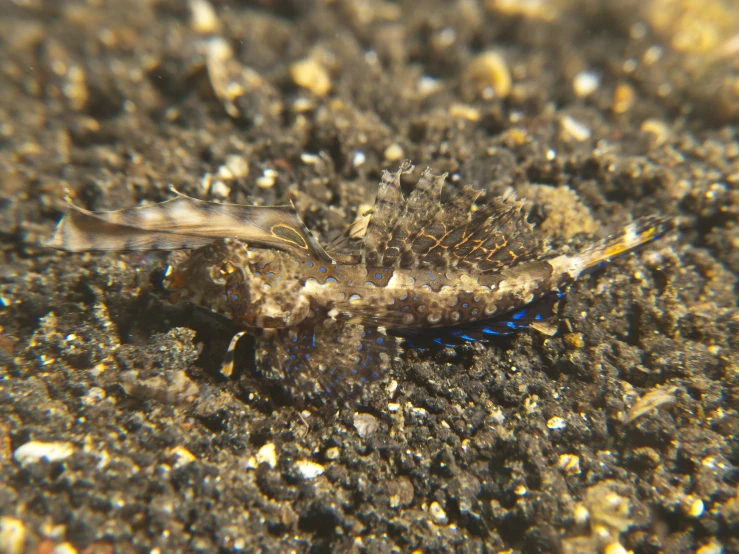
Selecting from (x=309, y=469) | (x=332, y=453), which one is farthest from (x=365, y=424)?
(x=309, y=469)

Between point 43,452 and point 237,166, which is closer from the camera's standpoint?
point 43,452

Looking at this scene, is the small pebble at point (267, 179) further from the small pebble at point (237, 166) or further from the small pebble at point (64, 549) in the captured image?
the small pebble at point (64, 549)

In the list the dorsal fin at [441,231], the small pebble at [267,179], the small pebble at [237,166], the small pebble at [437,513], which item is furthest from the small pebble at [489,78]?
the small pebble at [437,513]

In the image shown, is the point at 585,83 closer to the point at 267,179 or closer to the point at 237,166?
the point at 267,179

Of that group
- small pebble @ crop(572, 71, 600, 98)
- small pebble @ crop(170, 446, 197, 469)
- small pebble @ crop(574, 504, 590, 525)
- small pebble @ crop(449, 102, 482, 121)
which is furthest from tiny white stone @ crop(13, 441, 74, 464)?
small pebble @ crop(572, 71, 600, 98)

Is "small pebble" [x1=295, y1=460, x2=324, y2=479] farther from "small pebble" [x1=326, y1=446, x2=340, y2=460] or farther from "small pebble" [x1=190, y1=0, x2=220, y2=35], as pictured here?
"small pebble" [x1=190, y1=0, x2=220, y2=35]

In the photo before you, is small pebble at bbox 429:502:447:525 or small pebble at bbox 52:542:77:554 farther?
small pebble at bbox 429:502:447:525
